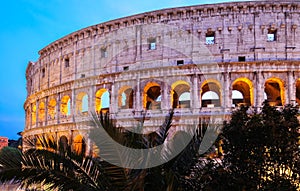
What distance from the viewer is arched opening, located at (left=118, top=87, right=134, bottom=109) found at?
26000 mm

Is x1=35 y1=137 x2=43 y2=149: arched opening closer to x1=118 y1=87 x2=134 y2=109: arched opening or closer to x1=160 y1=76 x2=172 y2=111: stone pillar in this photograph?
x1=160 y1=76 x2=172 y2=111: stone pillar

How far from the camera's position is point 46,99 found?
31.3 m

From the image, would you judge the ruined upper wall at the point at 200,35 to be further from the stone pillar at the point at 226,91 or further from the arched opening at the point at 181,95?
the arched opening at the point at 181,95

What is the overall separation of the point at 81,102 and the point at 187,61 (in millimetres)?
9418

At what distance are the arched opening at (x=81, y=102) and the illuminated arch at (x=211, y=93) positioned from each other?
889 centimetres

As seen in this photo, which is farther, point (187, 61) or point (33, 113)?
point (33, 113)

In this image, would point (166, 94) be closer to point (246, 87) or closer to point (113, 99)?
point (113, 99)

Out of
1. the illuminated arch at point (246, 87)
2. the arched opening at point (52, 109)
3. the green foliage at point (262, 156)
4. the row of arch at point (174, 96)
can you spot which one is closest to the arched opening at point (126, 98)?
the row of arch at point (174, 96)

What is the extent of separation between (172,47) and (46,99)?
12.7m

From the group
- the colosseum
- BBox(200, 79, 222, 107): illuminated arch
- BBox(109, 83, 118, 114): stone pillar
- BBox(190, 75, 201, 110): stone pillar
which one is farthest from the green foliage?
BBox(109, 83, 118, 114): stone pillar

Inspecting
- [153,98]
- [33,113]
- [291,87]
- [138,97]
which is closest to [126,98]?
[153,98]

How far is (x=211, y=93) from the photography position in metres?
28.4

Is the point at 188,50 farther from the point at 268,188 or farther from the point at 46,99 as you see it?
the point at 268,188

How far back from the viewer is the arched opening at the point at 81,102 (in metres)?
28.3
